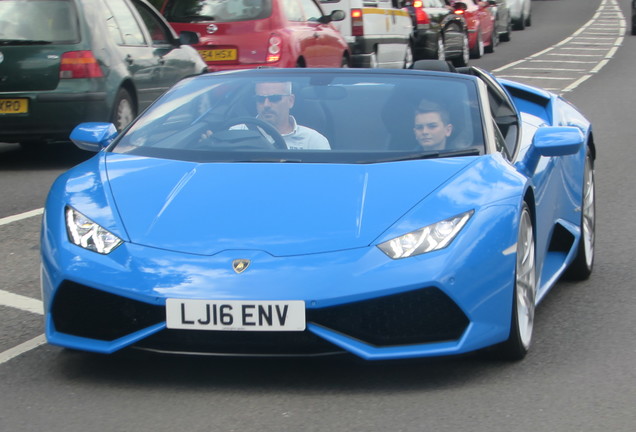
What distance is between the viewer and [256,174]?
5508 mm

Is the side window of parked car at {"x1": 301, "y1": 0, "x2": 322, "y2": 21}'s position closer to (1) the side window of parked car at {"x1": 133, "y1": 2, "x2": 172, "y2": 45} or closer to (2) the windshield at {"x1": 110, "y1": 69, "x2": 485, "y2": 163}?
(1) the side window of parked car at {"x1": 133, "y1": 2, "x2": 172, "y2": 45}

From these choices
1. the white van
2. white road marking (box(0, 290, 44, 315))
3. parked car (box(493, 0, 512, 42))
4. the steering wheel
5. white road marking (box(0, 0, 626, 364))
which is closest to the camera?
white road marking (box(0, 0, 626, 364))

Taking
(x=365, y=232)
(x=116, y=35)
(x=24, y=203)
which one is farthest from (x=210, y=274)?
(x=116, y=35)

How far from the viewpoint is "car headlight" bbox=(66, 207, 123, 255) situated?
16.4ft

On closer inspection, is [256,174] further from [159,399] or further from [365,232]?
[159,399]

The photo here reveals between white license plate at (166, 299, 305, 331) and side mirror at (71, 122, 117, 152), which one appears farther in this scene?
side mirror at (71, 122, 117, 152)

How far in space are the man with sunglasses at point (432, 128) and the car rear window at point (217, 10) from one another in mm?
10758

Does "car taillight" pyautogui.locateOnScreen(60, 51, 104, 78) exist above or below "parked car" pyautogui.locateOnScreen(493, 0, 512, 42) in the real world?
above

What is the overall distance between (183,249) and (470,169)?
1250 millimetres

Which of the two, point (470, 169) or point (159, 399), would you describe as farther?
point (470, 169)

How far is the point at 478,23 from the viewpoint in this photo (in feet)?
98.9

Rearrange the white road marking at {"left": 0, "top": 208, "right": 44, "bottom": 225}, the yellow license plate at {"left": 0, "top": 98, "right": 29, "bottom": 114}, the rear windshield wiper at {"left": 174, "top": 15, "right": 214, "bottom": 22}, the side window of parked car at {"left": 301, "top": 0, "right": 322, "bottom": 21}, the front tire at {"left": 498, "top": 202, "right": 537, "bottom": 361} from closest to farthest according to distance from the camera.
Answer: the front tire at {"left": 498, "top": 202, "right": 537, "bottom": 361}
the white road marking at {"left": 0, "top": 208, "right": 44, "bottom": 225}
the yellow license plate at {"left": 0, "top": 98, "right": 29, "bottom": 114}
the rear windshield wiper at {"left": 174, "top": 15, "right": 214, "bottom": 22}
the side window of parked car at {"left": 301, "top": 0, "right": 322, "bottom": 21}

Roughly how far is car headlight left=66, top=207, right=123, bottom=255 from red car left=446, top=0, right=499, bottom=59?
24.9 m

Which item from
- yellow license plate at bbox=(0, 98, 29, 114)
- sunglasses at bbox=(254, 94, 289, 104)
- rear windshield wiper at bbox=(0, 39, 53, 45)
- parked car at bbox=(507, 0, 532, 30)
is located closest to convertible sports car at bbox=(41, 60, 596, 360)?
sunglasses at bbox=(254, 94, 289, 104)
